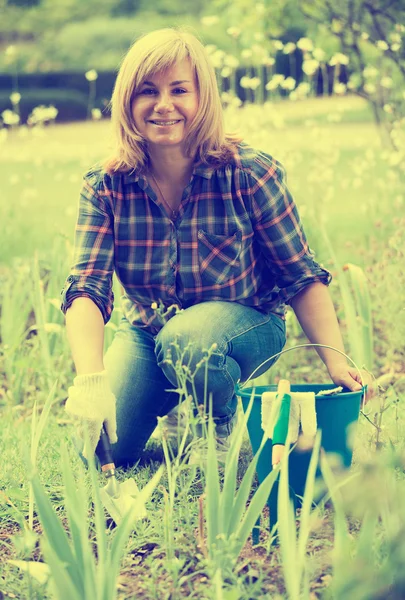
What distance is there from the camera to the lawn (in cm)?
133

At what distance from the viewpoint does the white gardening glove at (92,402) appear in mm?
1852

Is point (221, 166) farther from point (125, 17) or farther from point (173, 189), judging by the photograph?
point (125, 17)

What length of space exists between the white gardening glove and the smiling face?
0.62 metres

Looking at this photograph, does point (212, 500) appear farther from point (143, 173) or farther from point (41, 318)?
point (41, 318)

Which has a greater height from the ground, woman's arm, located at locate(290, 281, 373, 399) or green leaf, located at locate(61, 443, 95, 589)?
woman's arm, located at locate(290, 281, 373, 399)

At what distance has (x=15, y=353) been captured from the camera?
303cm

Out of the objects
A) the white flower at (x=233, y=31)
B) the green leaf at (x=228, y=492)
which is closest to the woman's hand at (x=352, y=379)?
the green leaf at (x=228, y=492)

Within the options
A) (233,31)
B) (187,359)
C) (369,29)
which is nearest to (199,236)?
(187,359)

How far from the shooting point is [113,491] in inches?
73.2

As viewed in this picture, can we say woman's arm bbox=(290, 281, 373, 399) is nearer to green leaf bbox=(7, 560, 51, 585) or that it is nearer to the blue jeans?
the blue jeans

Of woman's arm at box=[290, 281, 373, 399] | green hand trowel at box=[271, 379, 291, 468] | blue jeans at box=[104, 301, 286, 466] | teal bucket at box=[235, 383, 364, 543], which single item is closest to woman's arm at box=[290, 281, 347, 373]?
woman's arm at box=[290, 281, 373, 399]

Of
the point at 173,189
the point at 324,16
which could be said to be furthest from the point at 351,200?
the point at 173,189

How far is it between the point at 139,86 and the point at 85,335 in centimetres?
63

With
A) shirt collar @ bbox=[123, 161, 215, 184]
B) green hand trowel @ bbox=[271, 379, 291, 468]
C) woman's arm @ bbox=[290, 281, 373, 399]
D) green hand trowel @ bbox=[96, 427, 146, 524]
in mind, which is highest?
shirt collar @ bbox=[123, 161, 215, 184]
